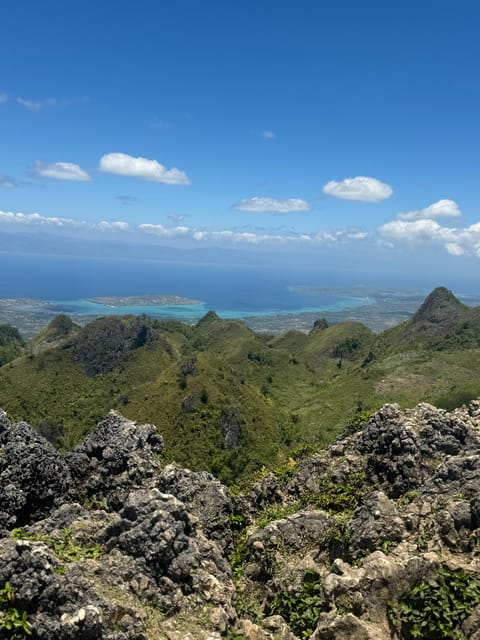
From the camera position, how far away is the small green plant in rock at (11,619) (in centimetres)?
906

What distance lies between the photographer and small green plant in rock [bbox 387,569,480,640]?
1005cm

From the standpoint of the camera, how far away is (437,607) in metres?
10.3

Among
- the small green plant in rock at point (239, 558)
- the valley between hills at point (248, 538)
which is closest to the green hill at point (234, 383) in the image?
the valley between hills at point (248, 538)

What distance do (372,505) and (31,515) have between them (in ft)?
40.9

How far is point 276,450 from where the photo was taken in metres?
61.0

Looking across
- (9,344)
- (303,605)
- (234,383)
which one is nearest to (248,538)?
(303,605)

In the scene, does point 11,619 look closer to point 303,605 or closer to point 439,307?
point 303,605

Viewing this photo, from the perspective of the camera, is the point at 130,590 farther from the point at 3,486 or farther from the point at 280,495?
the point at 280,495

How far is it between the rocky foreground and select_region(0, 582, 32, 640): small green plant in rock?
0.03 meters

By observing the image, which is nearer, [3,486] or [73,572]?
[73,572]

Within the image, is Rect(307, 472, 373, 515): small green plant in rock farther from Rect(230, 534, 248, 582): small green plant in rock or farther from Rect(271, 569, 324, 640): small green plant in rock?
Rect(271, 569, 324, 640): small green plant in rock

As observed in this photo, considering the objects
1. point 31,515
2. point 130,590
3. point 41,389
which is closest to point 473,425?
point 130,590

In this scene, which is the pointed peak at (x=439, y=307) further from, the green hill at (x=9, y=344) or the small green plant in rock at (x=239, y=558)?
the small green plant in rock at (x=239, y=558)

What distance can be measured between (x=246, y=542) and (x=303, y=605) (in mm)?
4979
